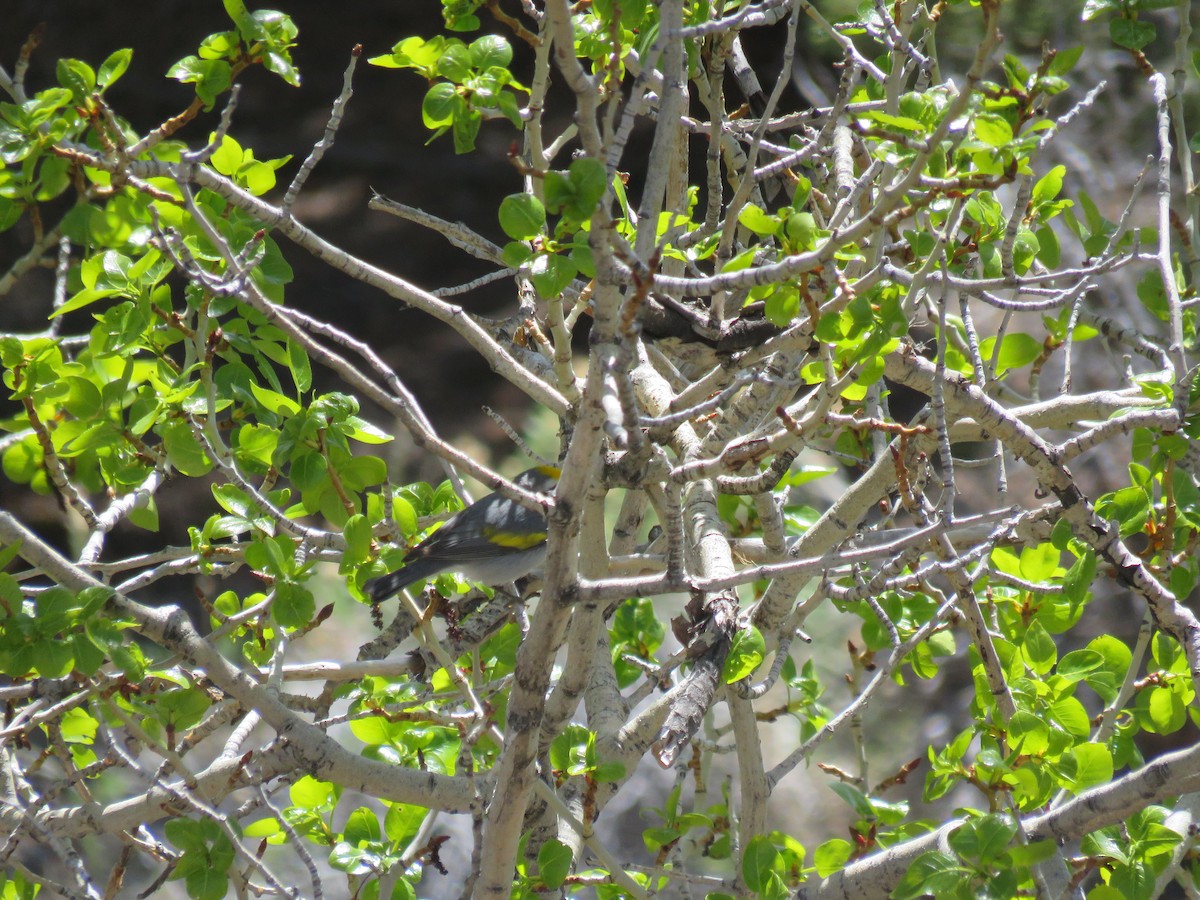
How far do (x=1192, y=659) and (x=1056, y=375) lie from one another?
3.21 metres

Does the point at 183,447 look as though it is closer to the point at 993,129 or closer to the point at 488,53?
the point at 488,53

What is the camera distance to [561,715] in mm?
1478

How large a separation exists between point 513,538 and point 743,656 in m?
1.50

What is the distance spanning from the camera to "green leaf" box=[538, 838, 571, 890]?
1435mm

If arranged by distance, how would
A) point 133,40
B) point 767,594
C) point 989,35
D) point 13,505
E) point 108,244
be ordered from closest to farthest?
point 989,35
point 108,244
point 767,594
point 13,505
point 133,40

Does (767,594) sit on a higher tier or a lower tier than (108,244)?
lower

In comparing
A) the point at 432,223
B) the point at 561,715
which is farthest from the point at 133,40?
the point at 561,715

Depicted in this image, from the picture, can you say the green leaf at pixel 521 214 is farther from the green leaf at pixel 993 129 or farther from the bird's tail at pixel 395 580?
the bird's tail at pixel 395 580

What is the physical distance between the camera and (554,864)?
1437mm

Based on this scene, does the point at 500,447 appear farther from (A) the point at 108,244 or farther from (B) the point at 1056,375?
(A) the point at 108,244

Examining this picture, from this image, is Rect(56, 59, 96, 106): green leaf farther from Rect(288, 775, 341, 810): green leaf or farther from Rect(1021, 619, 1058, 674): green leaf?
Rect(1021, 619, 1058, 674): green leaf

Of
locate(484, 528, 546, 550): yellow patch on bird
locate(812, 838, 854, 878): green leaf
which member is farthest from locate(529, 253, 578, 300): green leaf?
locate(484, 528, 546, 550): yellow patch on bird

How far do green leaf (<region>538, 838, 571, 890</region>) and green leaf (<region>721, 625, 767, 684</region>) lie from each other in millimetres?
353

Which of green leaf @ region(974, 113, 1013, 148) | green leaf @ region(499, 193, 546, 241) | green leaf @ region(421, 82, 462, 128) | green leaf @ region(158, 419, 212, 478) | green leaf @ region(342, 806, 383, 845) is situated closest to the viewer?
green leaf @ region(974, 113, 1013, 148)
